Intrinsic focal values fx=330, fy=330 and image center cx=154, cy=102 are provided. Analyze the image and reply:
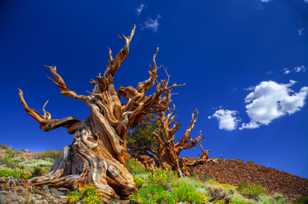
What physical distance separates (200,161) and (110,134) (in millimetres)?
11599

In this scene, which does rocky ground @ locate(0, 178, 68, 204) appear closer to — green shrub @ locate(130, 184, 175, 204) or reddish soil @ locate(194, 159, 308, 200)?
green shrub @ locate(130, 184, 175, 204)

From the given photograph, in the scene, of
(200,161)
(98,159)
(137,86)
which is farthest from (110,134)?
(200,161)

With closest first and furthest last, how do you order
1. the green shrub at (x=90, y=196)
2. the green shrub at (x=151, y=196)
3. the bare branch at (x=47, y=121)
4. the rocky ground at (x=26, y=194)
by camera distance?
the rocky ground at (x=26, y=194) < the green shrub at (x=90, y=196) < the green shrub at (x=151, y=196) < the bare branch at (x=47, y=121)

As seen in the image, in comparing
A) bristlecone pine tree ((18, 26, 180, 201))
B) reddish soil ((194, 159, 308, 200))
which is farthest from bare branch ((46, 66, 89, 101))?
reddish soil ((194, 159, 308, 200))

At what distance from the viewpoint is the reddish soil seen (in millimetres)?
22906

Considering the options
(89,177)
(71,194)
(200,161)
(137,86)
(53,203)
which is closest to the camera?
(53,203)

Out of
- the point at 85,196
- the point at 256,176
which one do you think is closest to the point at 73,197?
the point at 85,196

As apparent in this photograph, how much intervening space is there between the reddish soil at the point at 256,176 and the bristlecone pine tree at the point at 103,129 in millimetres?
10927

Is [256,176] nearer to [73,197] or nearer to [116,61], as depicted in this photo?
[116,61]

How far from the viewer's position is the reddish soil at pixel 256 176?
2291cm

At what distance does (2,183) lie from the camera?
28.9 feet

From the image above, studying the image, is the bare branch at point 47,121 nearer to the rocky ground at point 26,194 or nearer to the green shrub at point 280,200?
the rocky ground at point 26,194

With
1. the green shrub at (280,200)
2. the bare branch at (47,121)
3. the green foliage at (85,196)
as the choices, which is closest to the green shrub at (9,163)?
the bare branch at (47,121)

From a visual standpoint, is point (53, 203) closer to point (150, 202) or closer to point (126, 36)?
point (150, 202)
